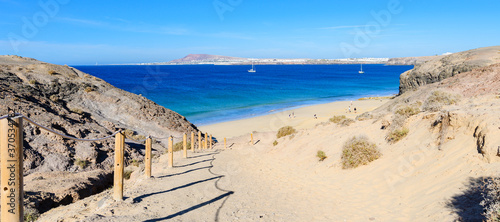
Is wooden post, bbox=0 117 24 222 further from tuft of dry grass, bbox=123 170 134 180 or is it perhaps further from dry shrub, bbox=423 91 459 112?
dry shrub, bbox=423 91 459 112

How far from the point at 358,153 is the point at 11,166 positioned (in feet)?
29.5

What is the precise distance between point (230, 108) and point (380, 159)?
39.3m

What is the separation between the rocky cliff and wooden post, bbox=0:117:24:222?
22.5 m

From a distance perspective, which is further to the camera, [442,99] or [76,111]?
[76,111]

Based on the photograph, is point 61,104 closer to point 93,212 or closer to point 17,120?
point 93,212

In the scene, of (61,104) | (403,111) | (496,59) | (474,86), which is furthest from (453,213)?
(61,104)

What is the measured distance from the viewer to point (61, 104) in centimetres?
2105

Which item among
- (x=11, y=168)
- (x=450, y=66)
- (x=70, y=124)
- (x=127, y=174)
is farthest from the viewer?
(x=450, y=66)

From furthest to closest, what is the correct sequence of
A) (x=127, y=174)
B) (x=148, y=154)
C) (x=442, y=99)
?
(x=442, y=99) → (x=127, y=174) → (x=148, y=154)

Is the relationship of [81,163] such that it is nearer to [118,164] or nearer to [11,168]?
[118,164]

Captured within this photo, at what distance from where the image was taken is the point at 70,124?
55.4 feet

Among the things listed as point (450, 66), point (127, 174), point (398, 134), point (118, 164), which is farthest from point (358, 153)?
point (450, 66)

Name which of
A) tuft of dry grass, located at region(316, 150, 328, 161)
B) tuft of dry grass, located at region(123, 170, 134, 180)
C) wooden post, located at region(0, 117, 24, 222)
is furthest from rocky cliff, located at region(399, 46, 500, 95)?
wooden post, located at region(0, 117, 24, 222)

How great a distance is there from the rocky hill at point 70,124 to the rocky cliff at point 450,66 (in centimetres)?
1814
